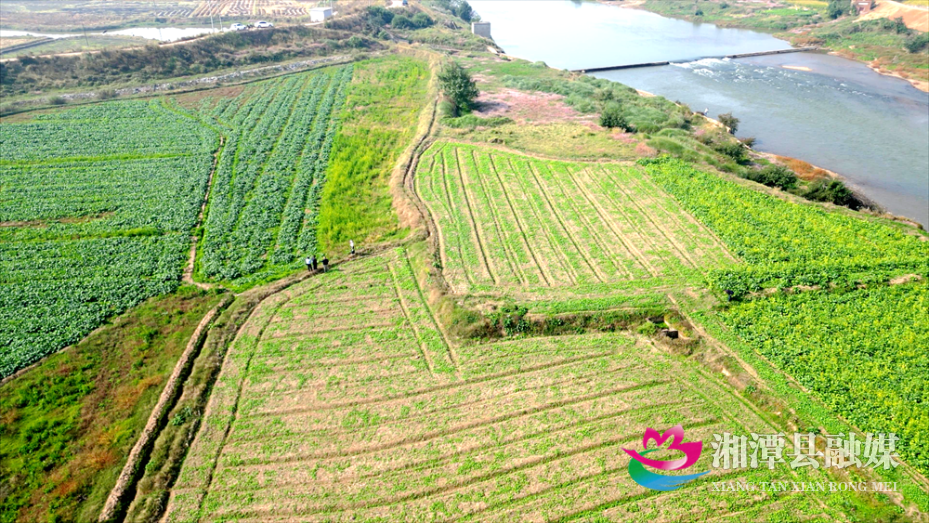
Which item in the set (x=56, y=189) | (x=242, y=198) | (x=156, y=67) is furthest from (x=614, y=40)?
(x=56, y=189)

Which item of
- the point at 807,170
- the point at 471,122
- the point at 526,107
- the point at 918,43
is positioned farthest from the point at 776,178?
the point at 918,43

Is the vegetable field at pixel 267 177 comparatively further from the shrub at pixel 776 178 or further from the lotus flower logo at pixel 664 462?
the shrub at pixel 776 178

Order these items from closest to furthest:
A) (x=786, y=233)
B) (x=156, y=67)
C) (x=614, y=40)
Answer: (x=786, y=233)
(x=156, y=67)
(x=614, y=40)

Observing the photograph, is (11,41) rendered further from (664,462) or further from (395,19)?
(664,462)

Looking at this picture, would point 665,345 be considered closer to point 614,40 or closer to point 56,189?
point 56,189

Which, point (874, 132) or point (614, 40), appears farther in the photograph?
point (614, 40)

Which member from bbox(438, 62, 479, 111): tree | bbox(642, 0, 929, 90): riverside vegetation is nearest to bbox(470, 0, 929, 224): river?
bbox(642, 0, 929, 90): riverside vegetation
